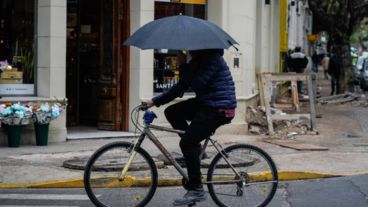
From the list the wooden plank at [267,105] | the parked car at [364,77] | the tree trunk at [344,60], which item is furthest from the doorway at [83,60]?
the parked car at [364,77]

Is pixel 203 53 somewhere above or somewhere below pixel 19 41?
below

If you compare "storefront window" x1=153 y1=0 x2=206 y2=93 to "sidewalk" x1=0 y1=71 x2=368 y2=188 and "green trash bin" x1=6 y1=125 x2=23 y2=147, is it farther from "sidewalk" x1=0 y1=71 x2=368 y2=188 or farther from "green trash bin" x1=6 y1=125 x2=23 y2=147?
"green trash bin" x1=6 y1=125 x2=23 y2=147

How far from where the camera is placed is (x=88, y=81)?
47.1 ft

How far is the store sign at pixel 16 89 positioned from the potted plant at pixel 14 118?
1.91 ft

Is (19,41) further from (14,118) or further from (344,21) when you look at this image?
(344,21)

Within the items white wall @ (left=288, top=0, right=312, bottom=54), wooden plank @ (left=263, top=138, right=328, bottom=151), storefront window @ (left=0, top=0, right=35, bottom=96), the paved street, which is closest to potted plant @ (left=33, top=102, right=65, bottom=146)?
storefront window @ (left=0, top=0, right=35, bottom=96)

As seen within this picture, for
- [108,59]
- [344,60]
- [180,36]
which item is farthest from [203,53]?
[344,60]

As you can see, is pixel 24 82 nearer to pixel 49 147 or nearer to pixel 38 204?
pixel 49 147

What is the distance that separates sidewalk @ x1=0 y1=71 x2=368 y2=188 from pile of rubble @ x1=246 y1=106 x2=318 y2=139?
1.07 feet

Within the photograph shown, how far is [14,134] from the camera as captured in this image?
1173 centimetres

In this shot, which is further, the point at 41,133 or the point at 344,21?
the point at 344,21

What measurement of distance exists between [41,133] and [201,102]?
5477mm

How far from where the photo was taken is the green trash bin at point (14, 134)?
1169 cm

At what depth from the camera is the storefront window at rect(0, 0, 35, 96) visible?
41.0 ft
